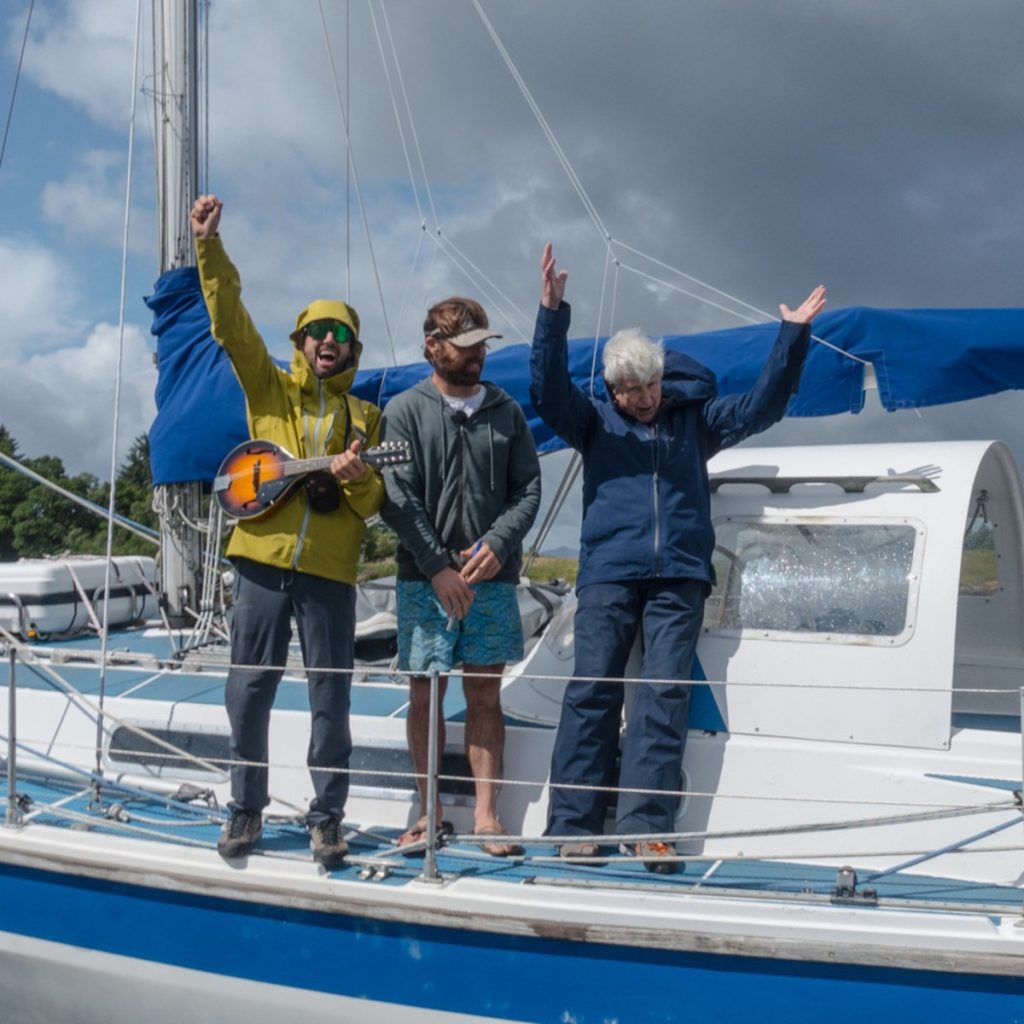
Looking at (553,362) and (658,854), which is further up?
(553,362)

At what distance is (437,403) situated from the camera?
3818 millimetres

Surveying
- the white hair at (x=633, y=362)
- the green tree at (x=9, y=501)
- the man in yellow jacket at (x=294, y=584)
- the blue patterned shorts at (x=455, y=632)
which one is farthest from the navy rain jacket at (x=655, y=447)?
the green tree at (x=9, y=501)

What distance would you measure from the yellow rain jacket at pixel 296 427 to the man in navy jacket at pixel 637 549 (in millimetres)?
668

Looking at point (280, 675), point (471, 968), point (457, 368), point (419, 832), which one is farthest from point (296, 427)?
point (471, 968)

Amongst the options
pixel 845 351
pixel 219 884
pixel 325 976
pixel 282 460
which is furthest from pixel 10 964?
pixel 845 351

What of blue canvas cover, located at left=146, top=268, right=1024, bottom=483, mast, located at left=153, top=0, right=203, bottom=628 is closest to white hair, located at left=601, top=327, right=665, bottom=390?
blue canvas cover, located at left=146, top=268, right=1024, bottom=483

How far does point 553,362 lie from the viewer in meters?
3.71

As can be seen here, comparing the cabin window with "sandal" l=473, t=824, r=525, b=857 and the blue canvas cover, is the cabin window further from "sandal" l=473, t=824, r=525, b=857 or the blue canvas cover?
"sandal" l=473, t=824, r=525, b=857

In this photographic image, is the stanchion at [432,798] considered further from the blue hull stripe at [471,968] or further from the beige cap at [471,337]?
the beige cap at [471,337]

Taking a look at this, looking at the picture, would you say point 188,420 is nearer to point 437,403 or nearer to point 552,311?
point 437,403

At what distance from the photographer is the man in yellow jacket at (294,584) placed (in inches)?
138

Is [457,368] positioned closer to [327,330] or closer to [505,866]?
[327,330]

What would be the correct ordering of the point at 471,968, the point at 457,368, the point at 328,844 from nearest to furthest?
1. the point at 471,968
2. the point at 328,844
3. the point at 457,368

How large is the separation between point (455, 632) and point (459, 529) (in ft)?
1.16
